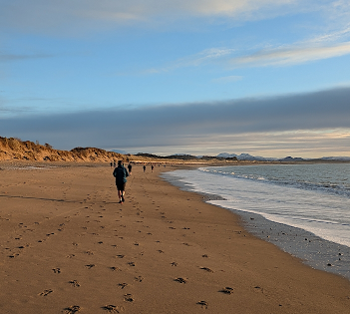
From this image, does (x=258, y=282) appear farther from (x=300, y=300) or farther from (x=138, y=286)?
(x=138, y=286)

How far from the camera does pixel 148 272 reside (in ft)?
18.5

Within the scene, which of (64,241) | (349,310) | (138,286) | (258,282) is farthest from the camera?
(64,241)

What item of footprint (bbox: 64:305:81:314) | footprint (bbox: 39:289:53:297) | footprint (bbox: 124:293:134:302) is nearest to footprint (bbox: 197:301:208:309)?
footprint (bbox: 124:293:134:302)

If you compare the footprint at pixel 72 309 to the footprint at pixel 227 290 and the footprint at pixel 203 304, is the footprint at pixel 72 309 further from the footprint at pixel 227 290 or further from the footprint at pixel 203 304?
the footprint at pixel 227 290

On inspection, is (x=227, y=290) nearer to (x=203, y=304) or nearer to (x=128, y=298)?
(x=203, y=304)

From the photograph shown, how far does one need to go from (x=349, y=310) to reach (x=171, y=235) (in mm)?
5066

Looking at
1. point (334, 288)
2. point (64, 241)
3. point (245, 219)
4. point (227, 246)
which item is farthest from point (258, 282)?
point (245, 219)

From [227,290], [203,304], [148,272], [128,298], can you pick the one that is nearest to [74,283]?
[128,298]

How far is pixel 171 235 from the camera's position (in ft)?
29.0

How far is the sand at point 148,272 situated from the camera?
4406 mm

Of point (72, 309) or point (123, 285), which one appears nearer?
point (72, 309)

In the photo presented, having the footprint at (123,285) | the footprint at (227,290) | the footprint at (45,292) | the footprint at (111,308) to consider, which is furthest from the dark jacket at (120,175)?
the footprint at (111,308)

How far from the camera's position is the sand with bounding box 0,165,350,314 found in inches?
173

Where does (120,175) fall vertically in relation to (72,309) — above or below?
above
